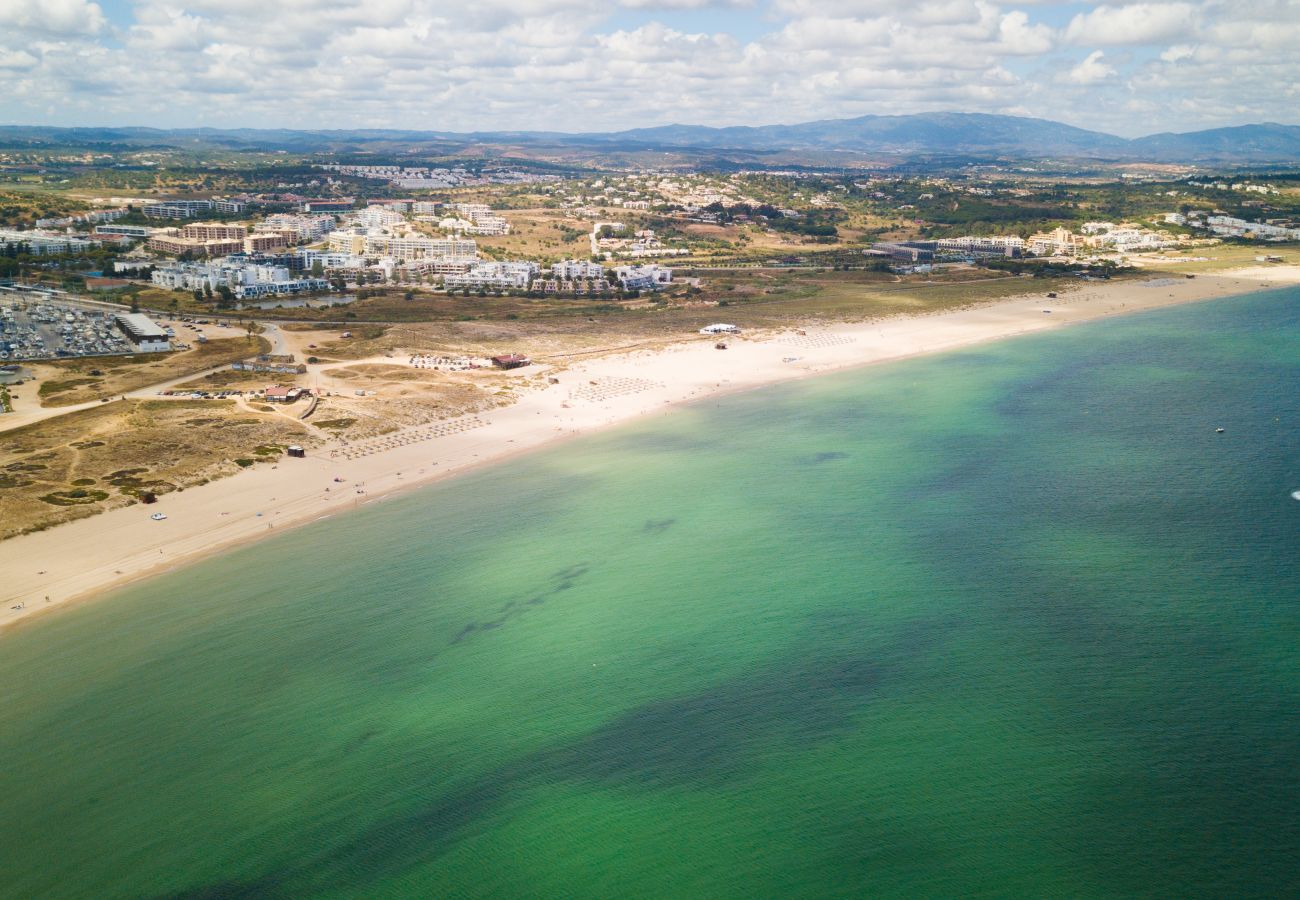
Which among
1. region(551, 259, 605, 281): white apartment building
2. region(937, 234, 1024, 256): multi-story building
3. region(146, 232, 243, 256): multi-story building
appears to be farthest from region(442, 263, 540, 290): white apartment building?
region(937, 234, 1024, 256): multi-story building

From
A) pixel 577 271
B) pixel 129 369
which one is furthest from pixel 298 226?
pixel 129 369

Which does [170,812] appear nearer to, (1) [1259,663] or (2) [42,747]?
(2) [42,747]

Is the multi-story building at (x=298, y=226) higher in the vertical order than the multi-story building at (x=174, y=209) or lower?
lower

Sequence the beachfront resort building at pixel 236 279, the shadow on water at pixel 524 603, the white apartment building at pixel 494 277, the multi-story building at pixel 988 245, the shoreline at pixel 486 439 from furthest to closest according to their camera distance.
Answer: the multi-story building at pixel 988 245 → the white apartment building at pixel 494 277 → the beachfront resort building at pixel 236 279 → the shoreline at pixel 486 439 → the shadow on water at pixel 524 603

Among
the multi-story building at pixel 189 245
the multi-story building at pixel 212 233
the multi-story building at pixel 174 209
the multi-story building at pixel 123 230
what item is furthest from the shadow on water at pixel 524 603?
the multi-story building at pixel 174 209

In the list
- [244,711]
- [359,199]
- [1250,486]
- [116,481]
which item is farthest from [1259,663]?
[359,199]

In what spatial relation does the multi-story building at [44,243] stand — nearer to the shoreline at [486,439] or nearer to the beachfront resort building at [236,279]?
the beachfront resort building at [236,279]
